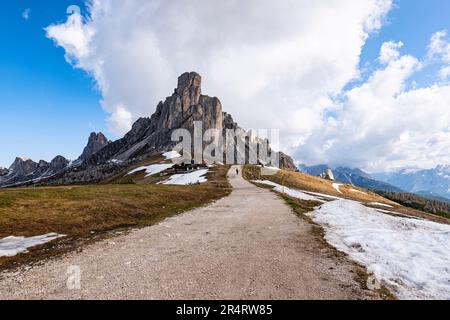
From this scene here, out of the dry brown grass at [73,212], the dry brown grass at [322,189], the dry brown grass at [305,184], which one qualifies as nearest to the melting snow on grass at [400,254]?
the dry brown grass at [73,212]

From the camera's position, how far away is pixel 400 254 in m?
12.5

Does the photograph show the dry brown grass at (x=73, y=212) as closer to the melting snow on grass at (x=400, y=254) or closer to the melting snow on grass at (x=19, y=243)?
the melting snow on grass at (x=19, y=243)

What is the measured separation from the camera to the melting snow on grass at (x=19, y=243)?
500 inches

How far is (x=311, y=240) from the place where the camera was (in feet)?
50.1

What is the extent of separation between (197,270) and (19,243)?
10549mm

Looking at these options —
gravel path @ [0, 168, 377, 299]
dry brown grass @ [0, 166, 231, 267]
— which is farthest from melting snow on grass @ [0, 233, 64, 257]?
gravel path @ [0, 168, 377, 299]

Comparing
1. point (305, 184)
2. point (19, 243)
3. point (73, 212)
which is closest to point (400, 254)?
point (19, 243)

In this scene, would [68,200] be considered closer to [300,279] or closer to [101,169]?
[300,279]

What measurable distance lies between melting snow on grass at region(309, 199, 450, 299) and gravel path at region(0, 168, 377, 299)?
1.24m

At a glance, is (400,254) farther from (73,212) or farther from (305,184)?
(305,184)

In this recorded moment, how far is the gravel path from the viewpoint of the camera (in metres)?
8.30
